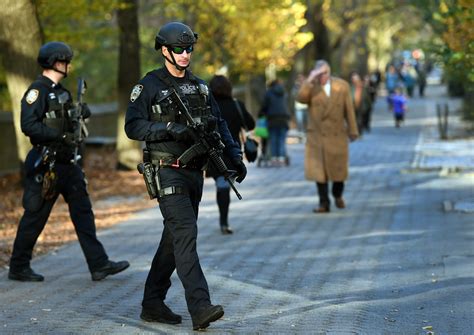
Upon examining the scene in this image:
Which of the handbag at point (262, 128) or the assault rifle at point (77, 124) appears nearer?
the assault rifle at point (77, 124)

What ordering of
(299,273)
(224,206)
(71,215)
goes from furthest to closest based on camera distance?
(224,206) < (299,273) < (71,215)

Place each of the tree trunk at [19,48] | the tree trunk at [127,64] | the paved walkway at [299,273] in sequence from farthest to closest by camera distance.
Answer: the tree trunk at [127,64], the tree trunk at [19,48], the paved walkway at [299,273]

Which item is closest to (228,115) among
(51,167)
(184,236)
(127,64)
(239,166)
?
(51,167)

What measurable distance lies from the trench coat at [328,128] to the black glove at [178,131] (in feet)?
21.9

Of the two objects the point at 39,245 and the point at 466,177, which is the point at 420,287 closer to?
the point at 39,245

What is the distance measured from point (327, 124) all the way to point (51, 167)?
5292 millimetres

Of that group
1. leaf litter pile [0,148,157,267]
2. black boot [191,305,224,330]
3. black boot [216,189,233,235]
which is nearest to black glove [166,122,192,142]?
black boot [191,305,224,330]

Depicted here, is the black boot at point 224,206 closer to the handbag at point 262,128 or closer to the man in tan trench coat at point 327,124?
the man in tan trench coat at point 327,124

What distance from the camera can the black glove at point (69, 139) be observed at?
350 inches

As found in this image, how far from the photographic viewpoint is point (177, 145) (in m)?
7.00

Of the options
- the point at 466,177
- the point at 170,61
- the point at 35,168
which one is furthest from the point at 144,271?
the point at 466,177

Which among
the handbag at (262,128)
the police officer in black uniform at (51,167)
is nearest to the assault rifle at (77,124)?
the police officer in black uniform at (51,167)

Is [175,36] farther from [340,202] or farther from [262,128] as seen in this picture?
[262,128]

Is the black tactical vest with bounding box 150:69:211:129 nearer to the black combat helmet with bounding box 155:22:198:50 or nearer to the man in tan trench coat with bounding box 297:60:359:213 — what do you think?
the black combat helmet with bounding box 155:22:198:50
